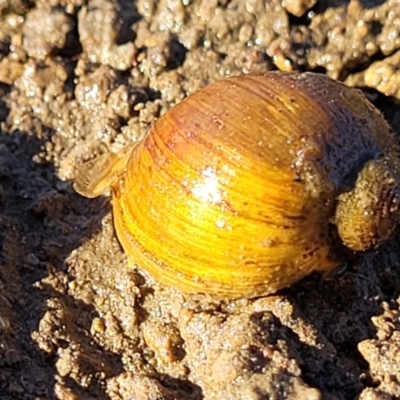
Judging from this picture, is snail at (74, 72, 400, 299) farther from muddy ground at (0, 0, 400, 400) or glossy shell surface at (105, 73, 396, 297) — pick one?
muddy ground at (0, 0, 400, 400)

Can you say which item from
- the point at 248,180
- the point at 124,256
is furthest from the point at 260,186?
the point at 124,256

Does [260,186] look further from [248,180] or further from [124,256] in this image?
[124,256]

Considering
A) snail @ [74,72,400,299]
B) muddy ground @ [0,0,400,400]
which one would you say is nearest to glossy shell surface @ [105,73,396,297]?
snail @ [74,72,400,299]

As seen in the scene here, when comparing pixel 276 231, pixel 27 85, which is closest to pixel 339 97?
pixel 276 231

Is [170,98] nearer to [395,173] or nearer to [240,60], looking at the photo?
[240,60]

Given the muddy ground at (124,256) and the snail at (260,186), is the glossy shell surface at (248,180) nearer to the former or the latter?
the snail at (260,186)

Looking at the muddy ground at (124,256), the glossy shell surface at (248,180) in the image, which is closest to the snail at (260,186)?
the glossy shell surface at (248,180)

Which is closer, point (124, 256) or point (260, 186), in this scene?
point (260, 186)
